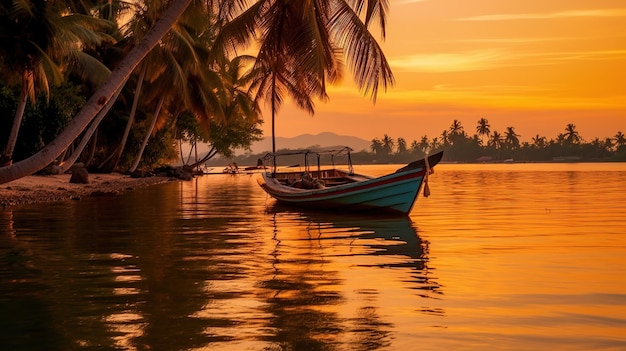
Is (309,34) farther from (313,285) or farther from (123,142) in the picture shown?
(123,142)

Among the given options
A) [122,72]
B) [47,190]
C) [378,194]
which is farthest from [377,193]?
[47,190]

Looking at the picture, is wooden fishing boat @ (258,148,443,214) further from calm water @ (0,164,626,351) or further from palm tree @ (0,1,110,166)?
palm tree @ (0,1,110,166)

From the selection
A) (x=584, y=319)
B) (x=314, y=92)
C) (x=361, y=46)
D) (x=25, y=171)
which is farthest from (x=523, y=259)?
(x=314, y=92)

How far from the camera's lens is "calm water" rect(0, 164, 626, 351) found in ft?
23.0

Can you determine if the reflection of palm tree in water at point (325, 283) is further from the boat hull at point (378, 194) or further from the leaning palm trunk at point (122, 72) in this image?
the leaning palm trunk at point (122, 72)

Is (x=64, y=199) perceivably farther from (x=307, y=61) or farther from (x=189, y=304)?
(x=189, y=304)

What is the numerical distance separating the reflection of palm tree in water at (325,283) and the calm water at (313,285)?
0.03 metres

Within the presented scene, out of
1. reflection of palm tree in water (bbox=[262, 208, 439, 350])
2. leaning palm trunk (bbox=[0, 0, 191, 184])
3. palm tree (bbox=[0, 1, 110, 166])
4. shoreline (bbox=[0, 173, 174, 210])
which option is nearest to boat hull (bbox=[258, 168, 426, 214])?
reflection of palm tree in water (bbox=[262, 208, 439, 350])

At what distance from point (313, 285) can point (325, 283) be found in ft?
0.71

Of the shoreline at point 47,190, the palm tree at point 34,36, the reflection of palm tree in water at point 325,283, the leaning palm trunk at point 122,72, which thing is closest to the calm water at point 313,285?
the reflection of palm tree in water at point 325,283

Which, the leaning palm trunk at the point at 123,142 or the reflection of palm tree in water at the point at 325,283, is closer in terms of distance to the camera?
the reflection of palm tree in water at the point at 325,283

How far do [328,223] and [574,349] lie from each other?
42.5 feet

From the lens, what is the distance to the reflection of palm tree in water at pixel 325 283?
275 inches

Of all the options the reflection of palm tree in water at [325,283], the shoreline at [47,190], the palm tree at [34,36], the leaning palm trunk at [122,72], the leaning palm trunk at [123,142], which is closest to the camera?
the reflection of palm tree in water at [325,283]
